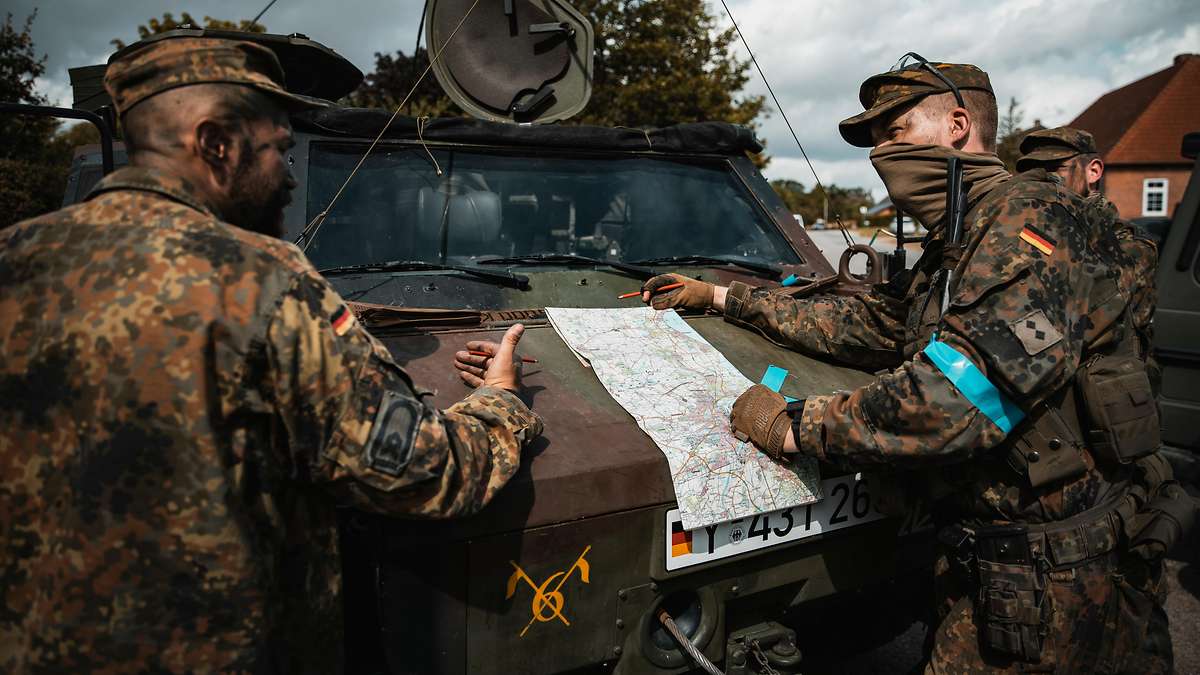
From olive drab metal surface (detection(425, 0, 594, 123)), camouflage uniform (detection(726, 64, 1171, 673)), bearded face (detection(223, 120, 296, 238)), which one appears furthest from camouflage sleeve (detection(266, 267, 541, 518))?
olive drab metal surface (detection(425, 0, 594, 123))

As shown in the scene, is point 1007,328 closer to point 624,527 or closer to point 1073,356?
point 1073,356

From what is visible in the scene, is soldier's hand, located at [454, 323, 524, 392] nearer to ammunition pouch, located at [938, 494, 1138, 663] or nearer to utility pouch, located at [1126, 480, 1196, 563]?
ammunition pouch, located at [938, 494, 1138, 663]

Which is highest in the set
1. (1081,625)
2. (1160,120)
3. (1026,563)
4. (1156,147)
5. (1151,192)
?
(1160,120)

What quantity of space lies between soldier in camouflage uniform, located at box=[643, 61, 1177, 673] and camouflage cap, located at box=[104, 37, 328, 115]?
4.44 ft

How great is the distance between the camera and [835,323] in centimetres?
289

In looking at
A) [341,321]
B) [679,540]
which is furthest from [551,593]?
[341,321]

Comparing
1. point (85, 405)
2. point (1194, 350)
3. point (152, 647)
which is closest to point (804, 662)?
point (152, 647)

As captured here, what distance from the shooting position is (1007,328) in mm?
2088

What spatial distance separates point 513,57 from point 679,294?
5.37 feet

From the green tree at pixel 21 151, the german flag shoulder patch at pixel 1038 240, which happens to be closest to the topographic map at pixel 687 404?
the german flag shoulder patch at pixel 1038 240

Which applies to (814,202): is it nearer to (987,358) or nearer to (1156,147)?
(1156,147)

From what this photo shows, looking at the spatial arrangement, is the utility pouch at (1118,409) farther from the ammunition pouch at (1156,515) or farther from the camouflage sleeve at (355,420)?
the camouflage sleeve at (355,420)

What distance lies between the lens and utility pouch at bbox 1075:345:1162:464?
2.21 metres

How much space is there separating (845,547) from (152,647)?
1.68 meters
